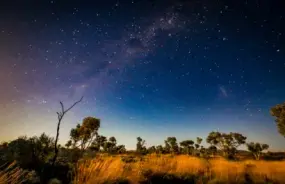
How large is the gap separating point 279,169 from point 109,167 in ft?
30.5

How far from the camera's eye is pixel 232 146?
174 ft

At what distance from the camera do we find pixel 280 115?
3112 cm

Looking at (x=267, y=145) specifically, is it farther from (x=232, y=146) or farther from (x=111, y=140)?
(x=111, y=140)

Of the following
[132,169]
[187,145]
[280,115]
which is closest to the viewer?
[132,169]

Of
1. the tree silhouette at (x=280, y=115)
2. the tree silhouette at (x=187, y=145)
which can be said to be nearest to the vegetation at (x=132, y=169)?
the tree silhouette at (x=280, y=115)

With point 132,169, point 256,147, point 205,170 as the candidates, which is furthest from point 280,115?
point 132,169

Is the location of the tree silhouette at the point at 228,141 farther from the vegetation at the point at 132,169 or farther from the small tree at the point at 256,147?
the vegetation at the point at 132,169

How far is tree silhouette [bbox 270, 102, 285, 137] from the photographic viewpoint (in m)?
30.6

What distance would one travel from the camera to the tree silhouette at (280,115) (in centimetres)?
3064

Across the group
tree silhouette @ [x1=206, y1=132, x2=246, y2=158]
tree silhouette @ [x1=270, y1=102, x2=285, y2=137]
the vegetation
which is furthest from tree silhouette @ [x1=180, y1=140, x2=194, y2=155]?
the vegetation

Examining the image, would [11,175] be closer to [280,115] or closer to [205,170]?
[205,170]

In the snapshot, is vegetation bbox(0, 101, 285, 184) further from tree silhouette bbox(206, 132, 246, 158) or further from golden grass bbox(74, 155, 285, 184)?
tree silhouette bbox(206, 132, 246, 158)

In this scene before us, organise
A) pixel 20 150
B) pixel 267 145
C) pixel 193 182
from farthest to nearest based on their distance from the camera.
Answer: pixel 267 145 → pixel 20 150 → pixel 193 182

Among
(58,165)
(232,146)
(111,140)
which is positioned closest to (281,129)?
(232,146)
